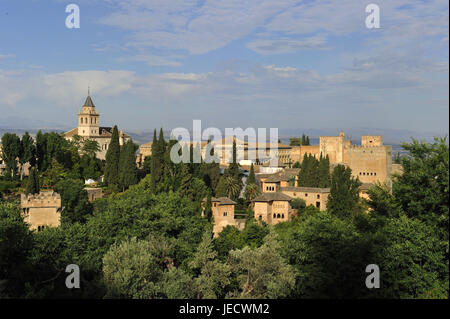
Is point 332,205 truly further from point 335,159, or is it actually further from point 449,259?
point 335,159

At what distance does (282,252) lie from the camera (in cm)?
1827

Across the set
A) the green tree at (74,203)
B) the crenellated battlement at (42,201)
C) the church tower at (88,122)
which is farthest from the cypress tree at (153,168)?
the church tower at (88,122)

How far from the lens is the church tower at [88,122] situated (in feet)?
197

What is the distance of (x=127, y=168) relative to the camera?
129 ft

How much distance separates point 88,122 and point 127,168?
2380 cm

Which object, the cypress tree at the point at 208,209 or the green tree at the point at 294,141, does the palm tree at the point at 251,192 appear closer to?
the cypress tree at the point at 208,209

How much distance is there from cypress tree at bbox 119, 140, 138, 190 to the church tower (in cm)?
2138

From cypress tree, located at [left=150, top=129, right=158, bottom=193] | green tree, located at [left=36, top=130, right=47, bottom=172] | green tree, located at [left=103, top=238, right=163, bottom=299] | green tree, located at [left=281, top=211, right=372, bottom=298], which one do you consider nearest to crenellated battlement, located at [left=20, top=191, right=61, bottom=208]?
green tree, located at [left=103, top=238, right=163, bottom=299]

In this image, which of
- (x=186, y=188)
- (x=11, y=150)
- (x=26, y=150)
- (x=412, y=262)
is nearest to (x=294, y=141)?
(x=186, y=188)

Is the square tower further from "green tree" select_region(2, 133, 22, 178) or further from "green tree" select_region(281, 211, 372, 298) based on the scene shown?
"green tree" select_region(281, 211, 372, 298)

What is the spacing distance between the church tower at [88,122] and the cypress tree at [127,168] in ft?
70.2

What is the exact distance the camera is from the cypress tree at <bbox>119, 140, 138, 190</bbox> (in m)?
39.1

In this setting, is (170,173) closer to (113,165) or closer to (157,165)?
(157,165)
